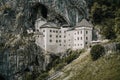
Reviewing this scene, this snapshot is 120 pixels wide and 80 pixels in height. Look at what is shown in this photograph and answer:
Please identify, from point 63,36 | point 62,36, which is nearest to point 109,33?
point 63,36

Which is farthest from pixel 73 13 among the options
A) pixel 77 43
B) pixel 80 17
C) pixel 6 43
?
pixel 6 43

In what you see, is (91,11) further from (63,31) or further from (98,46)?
(98,46)

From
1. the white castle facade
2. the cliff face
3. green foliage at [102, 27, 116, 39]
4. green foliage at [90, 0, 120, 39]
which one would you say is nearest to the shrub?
green foliage at [102, 27, 116, 39]

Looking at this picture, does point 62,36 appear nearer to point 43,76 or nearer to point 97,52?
point 43,76

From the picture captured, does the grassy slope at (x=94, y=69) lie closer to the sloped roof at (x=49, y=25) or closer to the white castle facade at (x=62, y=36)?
the white castle facade at (x=62, y=36)

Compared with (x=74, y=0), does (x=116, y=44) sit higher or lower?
lower

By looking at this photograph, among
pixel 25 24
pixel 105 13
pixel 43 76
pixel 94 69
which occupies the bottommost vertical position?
pixel 43 76
